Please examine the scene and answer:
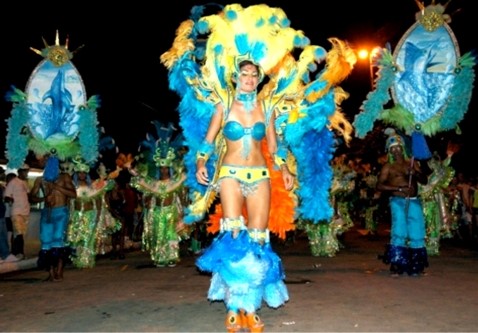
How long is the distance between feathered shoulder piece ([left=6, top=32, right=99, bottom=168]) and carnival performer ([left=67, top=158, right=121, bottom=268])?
1.37 meters

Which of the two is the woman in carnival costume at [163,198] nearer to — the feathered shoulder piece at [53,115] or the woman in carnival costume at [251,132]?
the feathered shoulder piece at [53,115]

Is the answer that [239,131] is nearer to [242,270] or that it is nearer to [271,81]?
[271,81]

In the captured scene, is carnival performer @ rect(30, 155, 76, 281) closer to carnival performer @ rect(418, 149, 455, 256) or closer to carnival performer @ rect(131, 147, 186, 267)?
carnival performer @ rect(131, 147, 186, 267)

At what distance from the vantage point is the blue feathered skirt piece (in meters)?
4.92

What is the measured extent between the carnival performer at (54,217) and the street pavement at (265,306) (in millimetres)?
290

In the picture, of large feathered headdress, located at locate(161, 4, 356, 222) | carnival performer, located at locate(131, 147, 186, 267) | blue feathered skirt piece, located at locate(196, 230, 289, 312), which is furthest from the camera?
carnival performer, located at locate(131, 147, 186, 267)

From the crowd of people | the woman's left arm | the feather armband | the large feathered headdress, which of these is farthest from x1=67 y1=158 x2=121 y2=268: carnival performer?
the woman's left arm

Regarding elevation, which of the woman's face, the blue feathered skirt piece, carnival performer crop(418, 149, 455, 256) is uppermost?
the woman's face

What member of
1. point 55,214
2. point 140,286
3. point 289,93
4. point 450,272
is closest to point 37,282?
point 55,214

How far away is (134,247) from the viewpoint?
15.2 m

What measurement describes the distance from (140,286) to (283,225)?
2.79m

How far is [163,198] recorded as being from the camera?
10.7 m

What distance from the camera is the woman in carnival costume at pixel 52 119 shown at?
873cm

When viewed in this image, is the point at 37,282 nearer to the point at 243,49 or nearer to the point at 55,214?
the point at 55,214
